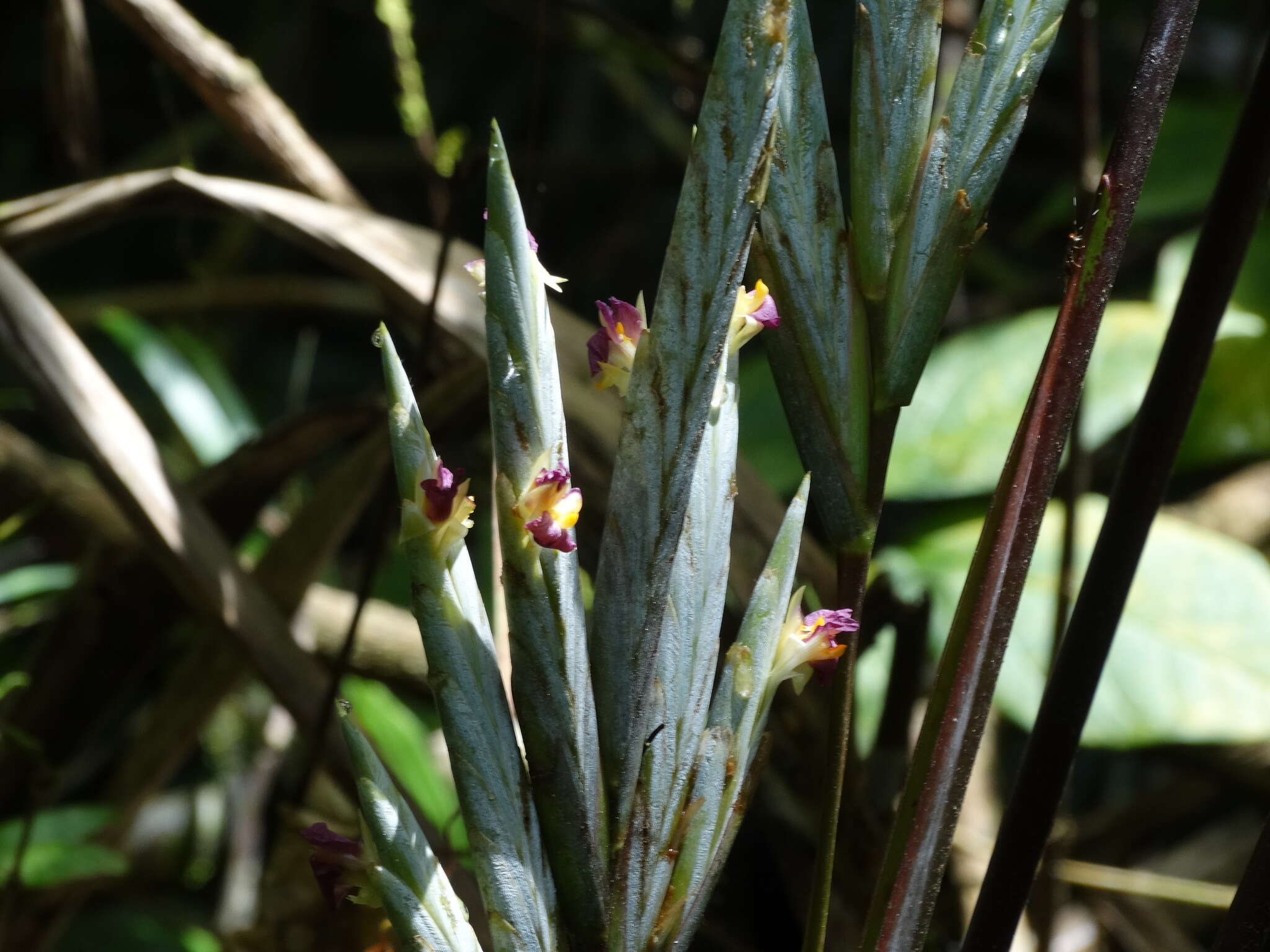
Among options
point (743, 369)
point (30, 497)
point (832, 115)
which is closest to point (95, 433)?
point (30, 497)

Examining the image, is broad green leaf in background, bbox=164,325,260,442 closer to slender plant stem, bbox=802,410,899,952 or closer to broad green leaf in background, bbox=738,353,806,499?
broad green leaf in background, bbox=738,353,806,499

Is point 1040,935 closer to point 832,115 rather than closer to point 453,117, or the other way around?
point 832,115

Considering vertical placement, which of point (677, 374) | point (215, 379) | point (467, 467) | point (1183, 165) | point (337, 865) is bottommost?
point (337, 865)

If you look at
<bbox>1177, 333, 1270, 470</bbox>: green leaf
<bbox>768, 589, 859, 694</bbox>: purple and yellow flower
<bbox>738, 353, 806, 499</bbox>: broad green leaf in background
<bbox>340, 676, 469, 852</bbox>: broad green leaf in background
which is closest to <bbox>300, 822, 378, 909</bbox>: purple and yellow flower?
<bbox>768, 589, 859, 694</bbox>: purple and yellow flower

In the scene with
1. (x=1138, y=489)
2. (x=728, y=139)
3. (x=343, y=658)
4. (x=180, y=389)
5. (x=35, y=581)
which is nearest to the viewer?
(x=728, y=139)

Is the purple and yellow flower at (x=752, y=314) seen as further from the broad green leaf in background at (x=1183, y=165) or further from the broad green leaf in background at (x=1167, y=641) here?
the broad green leaf in background at (x=1183, y=165)

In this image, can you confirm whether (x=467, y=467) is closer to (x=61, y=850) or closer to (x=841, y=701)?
(x=61, y=850)

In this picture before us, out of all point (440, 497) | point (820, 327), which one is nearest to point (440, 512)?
point (440, 497)
